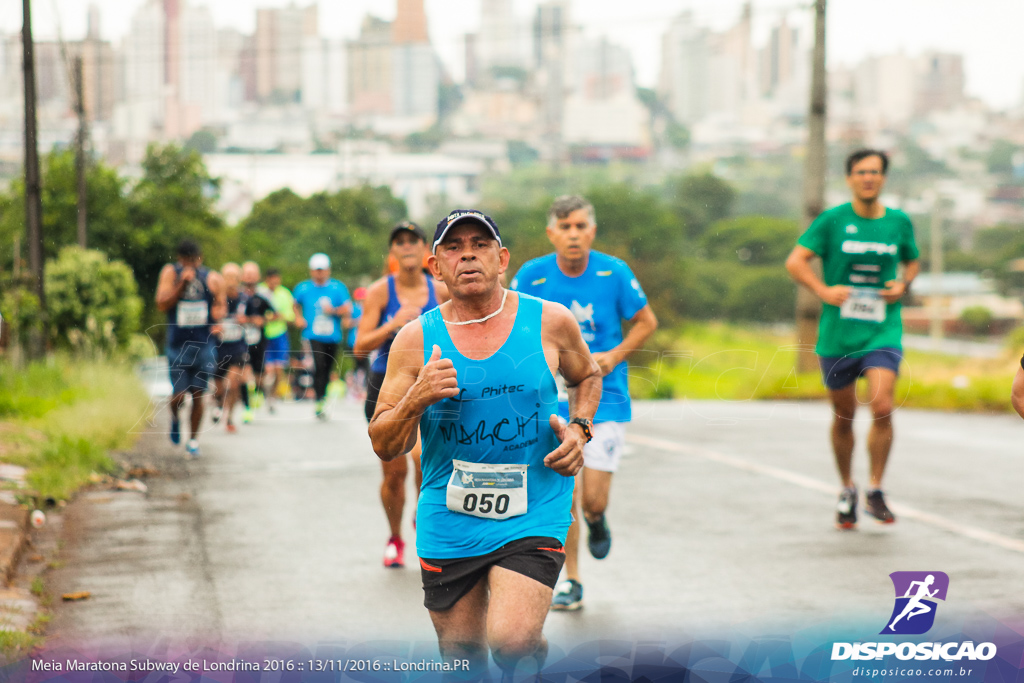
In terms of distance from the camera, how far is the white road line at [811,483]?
281 inches

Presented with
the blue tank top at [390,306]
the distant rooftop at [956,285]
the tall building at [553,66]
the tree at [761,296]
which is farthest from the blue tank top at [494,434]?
the distant rooftop at [956,285]

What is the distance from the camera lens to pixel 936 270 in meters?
53.6

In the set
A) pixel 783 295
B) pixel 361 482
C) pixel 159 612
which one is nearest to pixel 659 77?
pixel 783 295

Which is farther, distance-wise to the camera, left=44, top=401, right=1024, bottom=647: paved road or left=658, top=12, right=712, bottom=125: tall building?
left=658, top=12, right=712, bottom=125: tall building

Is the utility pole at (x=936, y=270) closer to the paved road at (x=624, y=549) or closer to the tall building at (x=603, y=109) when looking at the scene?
the tall building at (x=603, y=109)

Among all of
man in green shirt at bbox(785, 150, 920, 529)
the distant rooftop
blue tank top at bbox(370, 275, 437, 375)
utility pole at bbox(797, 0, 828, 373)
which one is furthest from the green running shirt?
the distant rooftop

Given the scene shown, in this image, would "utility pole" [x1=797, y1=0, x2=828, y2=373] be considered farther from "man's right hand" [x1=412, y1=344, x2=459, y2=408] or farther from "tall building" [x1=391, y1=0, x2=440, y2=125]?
"man's right hand" [x1=412, y1=344, x2=459, y2=408]

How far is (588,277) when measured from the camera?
19.6ft

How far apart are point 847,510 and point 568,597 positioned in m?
2.60

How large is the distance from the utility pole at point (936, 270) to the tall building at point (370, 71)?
2926cm

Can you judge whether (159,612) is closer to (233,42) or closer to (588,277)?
(588,277)

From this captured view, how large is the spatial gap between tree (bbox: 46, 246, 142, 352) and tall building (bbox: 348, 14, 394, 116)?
260 inches

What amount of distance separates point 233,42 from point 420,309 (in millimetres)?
13725

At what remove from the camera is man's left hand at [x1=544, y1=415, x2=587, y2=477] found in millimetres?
3574
